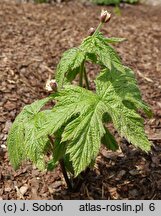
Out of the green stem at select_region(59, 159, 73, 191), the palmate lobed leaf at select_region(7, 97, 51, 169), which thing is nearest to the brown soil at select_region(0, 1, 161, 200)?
the green stem at select_region(59, 159, 73, 191)

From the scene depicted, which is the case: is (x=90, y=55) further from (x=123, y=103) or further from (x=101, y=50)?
(x=123, y=103)

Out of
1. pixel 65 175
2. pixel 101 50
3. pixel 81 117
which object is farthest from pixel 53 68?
pixel 81 117

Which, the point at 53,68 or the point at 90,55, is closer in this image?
the point at 90,55

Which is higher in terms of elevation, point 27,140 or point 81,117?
point 81,117

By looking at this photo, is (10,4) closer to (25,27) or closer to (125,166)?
(25,27)

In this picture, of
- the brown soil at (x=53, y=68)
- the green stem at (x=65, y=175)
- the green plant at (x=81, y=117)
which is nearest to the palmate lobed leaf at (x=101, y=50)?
the green plant at (x=81, y=117)

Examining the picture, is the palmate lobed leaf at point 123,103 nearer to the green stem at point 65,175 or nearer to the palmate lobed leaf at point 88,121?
the palmate lobed leaf at point 88,121
